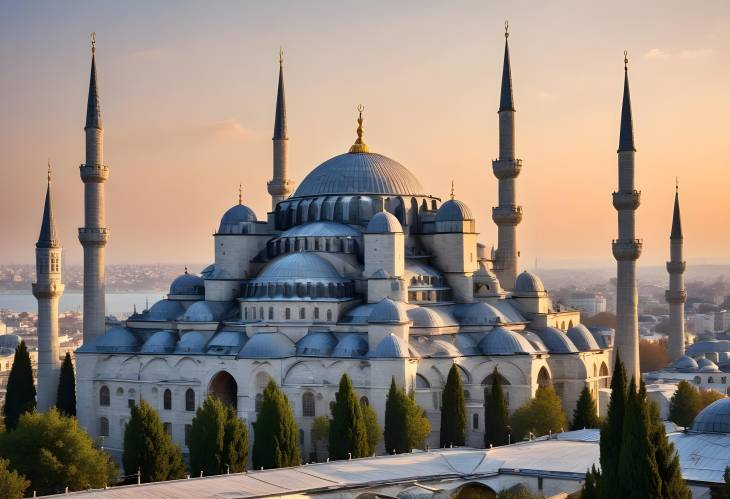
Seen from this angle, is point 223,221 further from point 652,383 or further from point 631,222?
point 652,383

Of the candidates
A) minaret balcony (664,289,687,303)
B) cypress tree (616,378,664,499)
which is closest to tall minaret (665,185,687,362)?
minaret balcony (664,289,687,303)

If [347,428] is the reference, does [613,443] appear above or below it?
above

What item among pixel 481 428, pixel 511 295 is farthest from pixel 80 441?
pixel 511 295

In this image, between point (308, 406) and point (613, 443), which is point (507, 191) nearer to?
point (308, 406)

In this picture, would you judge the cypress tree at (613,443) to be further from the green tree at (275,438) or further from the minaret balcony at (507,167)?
the minaret balcony at (507,167)

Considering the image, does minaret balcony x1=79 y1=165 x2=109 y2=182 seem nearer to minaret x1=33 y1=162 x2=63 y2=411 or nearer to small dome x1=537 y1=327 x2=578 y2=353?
minaret x1=33 y1=162 x2=63 y2=411

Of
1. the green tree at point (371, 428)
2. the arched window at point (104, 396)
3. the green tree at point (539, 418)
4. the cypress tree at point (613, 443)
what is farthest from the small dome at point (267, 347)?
the cypress tree at point (613, 443)

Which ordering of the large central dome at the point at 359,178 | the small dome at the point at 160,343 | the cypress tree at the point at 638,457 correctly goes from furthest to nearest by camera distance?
the large central dome at the point at 359,178 < the small dome at the point at 160,343 < the cypress tree at the point at 638,457

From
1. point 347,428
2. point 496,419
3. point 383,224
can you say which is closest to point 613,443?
point 347,428
